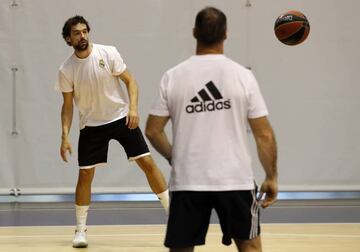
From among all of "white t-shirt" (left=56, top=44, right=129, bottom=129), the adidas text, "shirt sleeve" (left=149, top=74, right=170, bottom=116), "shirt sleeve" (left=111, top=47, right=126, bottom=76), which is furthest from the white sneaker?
the adidas text

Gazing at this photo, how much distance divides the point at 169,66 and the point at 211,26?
19.2ft

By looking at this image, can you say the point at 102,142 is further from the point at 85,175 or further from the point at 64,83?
the point at 64,83

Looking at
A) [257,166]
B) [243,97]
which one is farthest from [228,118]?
[257,166]

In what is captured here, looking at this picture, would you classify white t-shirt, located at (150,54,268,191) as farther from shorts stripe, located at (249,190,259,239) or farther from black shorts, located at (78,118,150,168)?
black shorts, located at (78,118,150,168)

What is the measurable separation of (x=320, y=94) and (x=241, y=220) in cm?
614

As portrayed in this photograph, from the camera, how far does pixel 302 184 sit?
9414mm

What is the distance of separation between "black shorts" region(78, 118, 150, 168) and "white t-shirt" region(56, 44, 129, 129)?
57 millimetres

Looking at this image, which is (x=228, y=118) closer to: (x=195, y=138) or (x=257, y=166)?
(x=195, y=138)

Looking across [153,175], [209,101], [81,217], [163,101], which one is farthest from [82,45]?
[209,101]

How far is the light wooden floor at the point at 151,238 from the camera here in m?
5.75

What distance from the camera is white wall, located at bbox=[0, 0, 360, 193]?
29.9 ft

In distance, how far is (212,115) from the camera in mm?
3461

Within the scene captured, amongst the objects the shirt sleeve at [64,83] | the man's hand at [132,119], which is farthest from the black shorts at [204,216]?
the shirt sleeve at [64,83]

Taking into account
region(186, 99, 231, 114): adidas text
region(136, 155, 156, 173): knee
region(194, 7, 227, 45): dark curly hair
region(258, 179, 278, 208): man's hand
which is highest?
region(194, 7, 227, 45): dark curly hair
